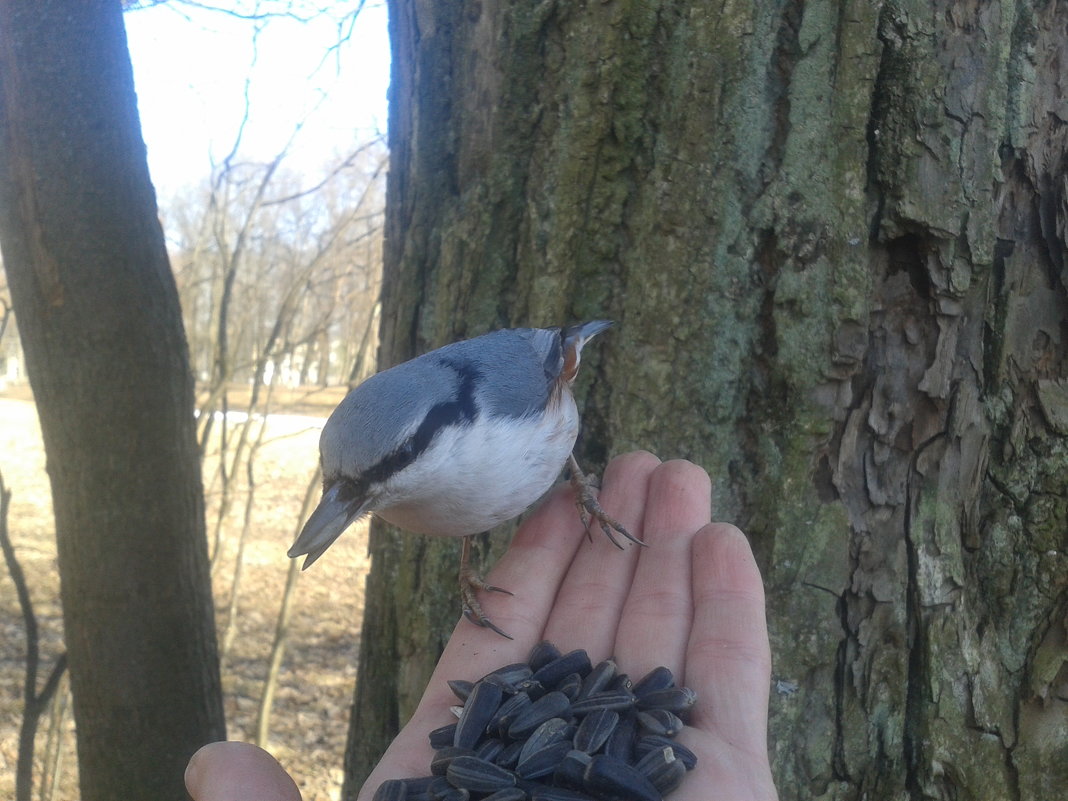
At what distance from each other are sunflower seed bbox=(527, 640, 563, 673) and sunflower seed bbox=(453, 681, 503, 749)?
131 millimetres

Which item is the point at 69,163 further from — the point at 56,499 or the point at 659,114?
the point at 659,114

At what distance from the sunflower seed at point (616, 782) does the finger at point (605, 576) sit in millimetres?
364

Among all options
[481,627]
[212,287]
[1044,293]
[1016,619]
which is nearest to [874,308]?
[1044,293]

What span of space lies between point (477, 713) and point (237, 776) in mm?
406

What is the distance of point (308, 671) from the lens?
5160 millimetres

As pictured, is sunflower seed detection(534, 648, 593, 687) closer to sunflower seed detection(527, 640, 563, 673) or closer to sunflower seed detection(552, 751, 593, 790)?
sunflower seed detection(527, 640, 563, 673)

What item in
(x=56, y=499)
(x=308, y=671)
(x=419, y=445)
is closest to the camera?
(x=419, y=445)

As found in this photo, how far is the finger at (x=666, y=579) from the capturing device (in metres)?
1.52

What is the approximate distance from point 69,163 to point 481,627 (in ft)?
4.61

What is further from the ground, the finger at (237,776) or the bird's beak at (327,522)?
the bird's beak at (327,522)

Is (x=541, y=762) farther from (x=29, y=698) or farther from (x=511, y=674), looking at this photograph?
(x=29, y=698)

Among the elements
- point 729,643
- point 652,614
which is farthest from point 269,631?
point 729,643

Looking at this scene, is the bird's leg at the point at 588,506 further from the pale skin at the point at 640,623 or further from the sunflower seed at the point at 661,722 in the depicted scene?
the sunflower seed at the point at 661,722

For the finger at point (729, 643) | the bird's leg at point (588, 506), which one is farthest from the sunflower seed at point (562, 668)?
the bird's leg at point (588, 506)
